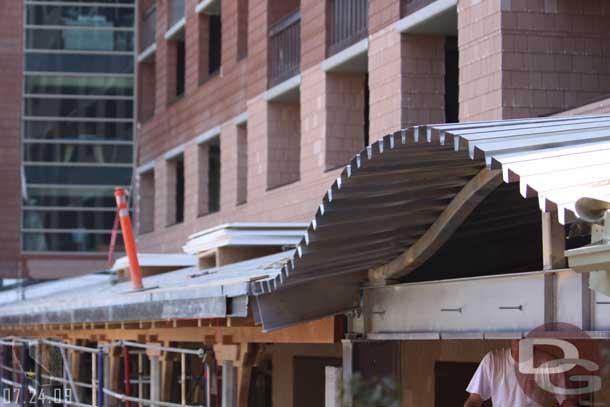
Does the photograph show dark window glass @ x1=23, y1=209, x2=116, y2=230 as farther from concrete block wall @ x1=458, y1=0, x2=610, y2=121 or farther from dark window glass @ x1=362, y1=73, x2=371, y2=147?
concrete block wall @ x1=458, y1=0, x2=610, y2=121

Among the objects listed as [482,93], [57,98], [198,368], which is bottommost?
[198,368]

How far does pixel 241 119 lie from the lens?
1014 inches

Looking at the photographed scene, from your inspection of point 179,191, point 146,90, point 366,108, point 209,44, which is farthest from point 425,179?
point 146,90

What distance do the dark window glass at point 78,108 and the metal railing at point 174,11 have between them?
10562 millimetres

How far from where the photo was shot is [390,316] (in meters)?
12.0

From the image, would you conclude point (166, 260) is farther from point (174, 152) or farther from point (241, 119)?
point (174, 152)

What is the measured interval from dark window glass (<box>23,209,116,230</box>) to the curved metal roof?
104 ft

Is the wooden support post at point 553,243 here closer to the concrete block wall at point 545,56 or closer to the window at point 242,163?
the concrete block wall at point 545,56

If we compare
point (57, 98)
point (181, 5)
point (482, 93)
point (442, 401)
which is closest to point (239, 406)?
point (442, 401)

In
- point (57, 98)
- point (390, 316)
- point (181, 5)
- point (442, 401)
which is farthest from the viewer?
point (57, 98)

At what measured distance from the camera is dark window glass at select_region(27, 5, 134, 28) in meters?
43.2

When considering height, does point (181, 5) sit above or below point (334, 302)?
above

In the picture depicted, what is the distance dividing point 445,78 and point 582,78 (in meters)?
4.05

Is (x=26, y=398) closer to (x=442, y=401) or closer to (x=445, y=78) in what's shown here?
(x=442, y=401)
